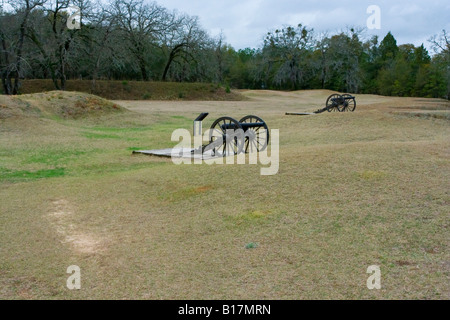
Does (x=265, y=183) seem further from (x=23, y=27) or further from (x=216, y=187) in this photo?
(x=23, y=27)

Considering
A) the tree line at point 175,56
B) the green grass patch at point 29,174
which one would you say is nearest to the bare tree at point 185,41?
the tree line at point 175,56

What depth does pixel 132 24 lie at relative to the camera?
3806 centimetres

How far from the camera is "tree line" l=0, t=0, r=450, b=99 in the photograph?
92.9 feet

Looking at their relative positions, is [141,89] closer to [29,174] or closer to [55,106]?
[55,106]

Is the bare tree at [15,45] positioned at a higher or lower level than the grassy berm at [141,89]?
higher

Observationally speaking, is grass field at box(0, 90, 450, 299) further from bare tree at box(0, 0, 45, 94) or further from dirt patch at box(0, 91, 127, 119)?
bare tree at box(0, 0, 45, 94)

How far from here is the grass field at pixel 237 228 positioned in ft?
12.0

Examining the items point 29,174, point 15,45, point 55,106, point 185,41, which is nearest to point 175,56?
point 185,41

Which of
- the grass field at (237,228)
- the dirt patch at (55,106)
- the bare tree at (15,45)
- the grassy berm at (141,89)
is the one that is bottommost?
the grass field at (237,228)

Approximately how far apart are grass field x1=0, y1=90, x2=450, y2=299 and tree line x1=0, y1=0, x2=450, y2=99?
21288mm

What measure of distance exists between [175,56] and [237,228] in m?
36.3

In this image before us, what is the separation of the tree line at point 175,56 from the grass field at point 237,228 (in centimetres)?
2129

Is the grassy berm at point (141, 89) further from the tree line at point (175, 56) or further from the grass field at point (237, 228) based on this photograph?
the grass field at point (237, 228)
